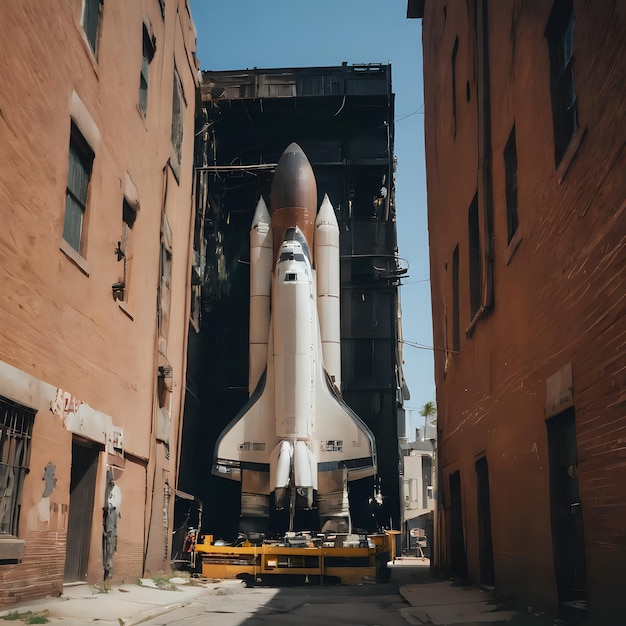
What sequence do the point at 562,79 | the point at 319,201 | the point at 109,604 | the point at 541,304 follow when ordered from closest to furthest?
the point at 562,79 → the point at 541,304 → the point at 109,604 → the point at 319,201

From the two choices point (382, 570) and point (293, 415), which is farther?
point (293, 415)

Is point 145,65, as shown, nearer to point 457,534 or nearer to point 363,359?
point 457,534

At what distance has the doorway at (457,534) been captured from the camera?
1670 cm

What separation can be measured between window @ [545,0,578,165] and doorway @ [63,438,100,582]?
27.1 ft

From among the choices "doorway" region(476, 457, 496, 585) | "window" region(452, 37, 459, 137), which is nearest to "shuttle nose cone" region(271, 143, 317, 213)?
"window" region(452, 37, 459, 137)

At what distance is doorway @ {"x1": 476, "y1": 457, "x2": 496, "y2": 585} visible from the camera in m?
13.7

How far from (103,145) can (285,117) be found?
17174 millimetres

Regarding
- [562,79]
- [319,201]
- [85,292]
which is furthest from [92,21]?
[319,201]

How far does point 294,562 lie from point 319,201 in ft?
49.3

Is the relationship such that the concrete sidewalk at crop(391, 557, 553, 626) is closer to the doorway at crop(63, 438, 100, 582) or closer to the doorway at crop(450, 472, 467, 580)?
the doorway at crop(450, 472, 467, 580)

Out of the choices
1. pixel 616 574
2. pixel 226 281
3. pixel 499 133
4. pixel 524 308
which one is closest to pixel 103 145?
pixel 499 133

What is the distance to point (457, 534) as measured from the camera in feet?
56.6

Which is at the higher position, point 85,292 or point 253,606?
point 85,292

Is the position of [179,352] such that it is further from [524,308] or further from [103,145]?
[524,308]
